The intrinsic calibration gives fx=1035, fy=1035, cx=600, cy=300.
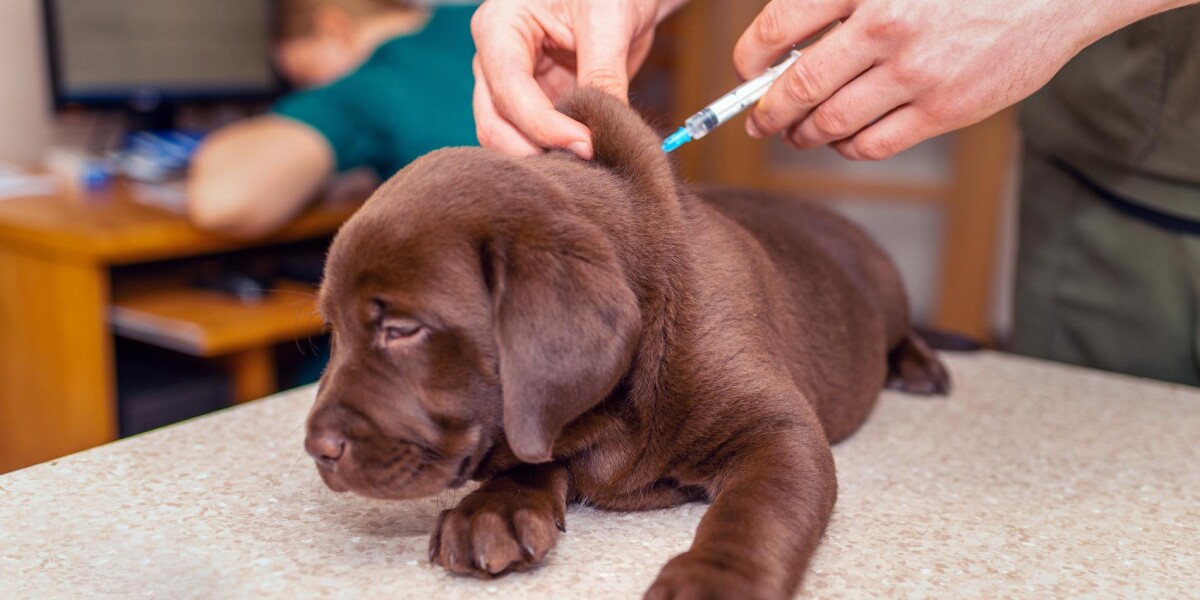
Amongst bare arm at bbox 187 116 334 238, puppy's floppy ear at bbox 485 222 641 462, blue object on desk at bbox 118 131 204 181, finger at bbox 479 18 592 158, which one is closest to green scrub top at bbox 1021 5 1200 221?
finger at bbox 479 18 592 158

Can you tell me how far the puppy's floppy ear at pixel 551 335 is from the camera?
79cm

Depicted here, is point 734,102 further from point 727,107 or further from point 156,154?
point 156,154

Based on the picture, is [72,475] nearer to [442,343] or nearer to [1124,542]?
[442,343]

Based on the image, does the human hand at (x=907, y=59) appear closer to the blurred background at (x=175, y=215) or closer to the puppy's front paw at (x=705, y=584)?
the blurred background at (x=175, y=215)

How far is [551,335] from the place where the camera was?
79cm

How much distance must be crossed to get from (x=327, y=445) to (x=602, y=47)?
0.54 m

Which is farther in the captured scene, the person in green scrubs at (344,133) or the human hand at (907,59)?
the person in green scrubs at (344,133)

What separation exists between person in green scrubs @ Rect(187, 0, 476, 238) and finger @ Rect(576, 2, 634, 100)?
1.36 m

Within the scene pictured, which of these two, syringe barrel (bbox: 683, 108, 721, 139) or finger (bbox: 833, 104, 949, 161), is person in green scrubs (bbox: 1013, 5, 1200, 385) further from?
syringe barrel (bbox: 683, 108, 721, 139)

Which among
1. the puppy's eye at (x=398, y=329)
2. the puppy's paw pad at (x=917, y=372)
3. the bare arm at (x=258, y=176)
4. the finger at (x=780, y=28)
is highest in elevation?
the finger at (x=780, y=28)

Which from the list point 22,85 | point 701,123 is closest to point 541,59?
point 701,123

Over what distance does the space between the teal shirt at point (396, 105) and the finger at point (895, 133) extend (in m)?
1.51

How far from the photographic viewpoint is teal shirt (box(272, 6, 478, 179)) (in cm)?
255

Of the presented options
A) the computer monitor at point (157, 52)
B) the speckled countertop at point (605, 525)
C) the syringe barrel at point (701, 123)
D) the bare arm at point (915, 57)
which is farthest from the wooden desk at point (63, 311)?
the bare arm at point (915, 57)
